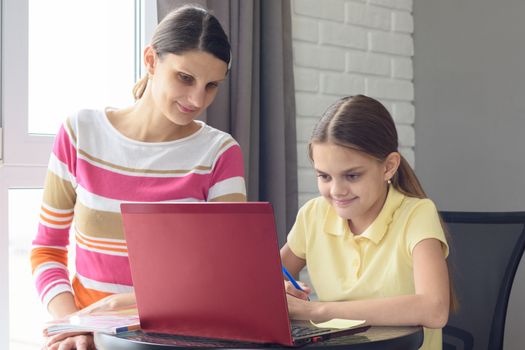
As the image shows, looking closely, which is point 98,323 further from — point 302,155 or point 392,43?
point 392,43

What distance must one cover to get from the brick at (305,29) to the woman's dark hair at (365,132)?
1115 millimetres

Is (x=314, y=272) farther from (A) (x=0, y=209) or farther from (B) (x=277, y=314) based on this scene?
(A) (x=0, y=209)

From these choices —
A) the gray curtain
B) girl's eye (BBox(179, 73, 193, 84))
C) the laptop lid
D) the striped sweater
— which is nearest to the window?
the gray curtain

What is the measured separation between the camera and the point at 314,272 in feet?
4.93

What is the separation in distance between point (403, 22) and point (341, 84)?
41cm

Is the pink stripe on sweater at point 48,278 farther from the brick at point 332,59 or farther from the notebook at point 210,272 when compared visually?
the brick at point 332,59

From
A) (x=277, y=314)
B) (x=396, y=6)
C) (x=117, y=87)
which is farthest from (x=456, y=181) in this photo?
(x=277, y=314)

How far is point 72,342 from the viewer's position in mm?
1128

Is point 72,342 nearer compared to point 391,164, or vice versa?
point 72,342

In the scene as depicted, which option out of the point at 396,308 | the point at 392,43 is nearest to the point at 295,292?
the point at 396,308

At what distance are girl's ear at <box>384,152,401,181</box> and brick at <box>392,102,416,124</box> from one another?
138cm

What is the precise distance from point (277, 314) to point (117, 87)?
1.48 metres

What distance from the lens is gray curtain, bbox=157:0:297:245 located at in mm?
2258

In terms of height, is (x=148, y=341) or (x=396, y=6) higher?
(x=396, y=6)
